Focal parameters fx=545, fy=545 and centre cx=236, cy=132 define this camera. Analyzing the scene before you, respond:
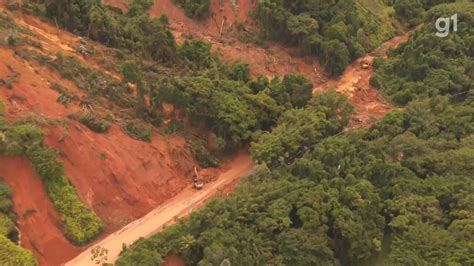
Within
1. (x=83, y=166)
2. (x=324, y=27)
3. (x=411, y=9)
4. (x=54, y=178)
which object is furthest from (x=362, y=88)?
(x=54, y=178)

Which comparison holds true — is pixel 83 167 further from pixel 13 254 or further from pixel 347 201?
pixel 347 201

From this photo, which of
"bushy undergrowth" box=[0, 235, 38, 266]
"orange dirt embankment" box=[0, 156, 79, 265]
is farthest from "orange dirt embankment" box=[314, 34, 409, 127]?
"bushy undergrowth" box=[0, 235, 38, 266]

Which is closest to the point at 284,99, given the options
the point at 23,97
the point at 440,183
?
the point at 440,183

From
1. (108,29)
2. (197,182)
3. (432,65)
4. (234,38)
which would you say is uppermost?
(108,29)

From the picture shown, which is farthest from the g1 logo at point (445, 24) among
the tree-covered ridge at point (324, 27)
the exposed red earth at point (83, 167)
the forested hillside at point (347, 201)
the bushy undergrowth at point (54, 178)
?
the bushy undergrowth at point (54, 178)

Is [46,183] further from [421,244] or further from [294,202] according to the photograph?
[421,244]

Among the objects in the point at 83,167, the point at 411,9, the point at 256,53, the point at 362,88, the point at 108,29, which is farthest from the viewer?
the point at 411,9
